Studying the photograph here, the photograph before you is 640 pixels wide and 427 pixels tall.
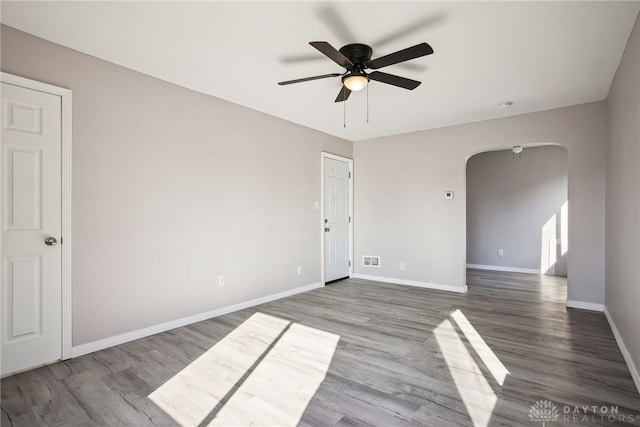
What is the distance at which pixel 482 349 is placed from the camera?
9.58 ft

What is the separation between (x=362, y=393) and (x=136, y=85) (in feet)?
11.2

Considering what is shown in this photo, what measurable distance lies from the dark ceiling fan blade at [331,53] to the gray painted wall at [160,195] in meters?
1.95

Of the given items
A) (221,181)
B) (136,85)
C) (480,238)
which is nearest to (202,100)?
(136,85)

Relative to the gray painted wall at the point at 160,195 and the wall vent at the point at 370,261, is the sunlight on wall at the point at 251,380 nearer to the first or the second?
the gray painted wall at the point at 160,195

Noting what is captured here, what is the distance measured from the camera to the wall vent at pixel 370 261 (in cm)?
595

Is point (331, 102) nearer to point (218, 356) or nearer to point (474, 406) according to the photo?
point (218, 356)

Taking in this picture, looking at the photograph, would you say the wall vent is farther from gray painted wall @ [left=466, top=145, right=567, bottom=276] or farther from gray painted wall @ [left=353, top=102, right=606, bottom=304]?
gray painted wall @ [left=466, top=145, right=567, bottom=276]

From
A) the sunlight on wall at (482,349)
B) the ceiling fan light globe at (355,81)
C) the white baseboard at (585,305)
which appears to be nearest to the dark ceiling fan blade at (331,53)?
the ceiling fan light globe at (355,81)

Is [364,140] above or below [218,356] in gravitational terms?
above

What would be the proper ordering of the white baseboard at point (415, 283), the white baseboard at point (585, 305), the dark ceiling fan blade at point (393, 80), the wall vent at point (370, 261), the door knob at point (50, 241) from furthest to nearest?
the wall vent at point (370, 261)
the white baseboard at point (415, 283)
the white baseboard at point (585, 305)
the dark ceiling fan blade at point (393, 80)
the door knob at point (50, 241)

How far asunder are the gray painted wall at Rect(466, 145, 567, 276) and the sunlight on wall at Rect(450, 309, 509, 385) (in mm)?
3900

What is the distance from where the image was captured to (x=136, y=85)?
315cm

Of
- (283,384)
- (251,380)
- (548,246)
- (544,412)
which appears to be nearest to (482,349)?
(544,412)
